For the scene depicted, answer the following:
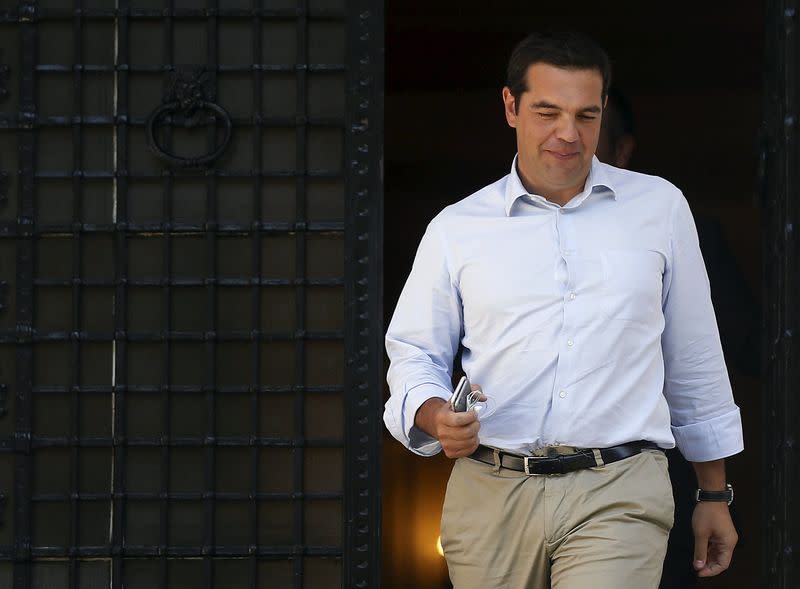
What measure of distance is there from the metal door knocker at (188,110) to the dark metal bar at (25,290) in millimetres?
376

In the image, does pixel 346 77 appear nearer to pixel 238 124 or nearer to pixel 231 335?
pixel 238 124

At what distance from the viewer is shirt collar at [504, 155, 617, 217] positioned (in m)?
3.70

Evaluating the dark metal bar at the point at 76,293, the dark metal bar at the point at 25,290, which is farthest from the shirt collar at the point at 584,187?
the dark metal bar at the point at 25,290

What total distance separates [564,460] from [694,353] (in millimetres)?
469

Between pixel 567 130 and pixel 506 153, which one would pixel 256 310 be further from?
pixel 506 153

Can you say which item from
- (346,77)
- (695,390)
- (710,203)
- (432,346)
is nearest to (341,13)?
(346,77)

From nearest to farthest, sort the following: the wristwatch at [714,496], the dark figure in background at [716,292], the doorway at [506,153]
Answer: the wristwatch at [714,496] < the dark figure in background at [716,292] < the doorway at [506,153]

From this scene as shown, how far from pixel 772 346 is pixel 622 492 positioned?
1.22 m

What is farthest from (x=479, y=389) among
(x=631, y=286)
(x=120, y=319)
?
(x=120, y=319)

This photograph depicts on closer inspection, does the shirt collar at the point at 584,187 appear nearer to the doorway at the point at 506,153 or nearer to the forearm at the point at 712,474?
the forearm at the point at 712,474

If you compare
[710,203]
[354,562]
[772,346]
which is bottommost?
[354,562]

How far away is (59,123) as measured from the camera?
4.64m

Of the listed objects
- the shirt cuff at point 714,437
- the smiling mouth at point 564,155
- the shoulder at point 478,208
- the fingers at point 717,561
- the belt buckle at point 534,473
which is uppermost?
the smiling mouth at point 564,155

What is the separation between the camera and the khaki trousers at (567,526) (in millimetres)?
3428
